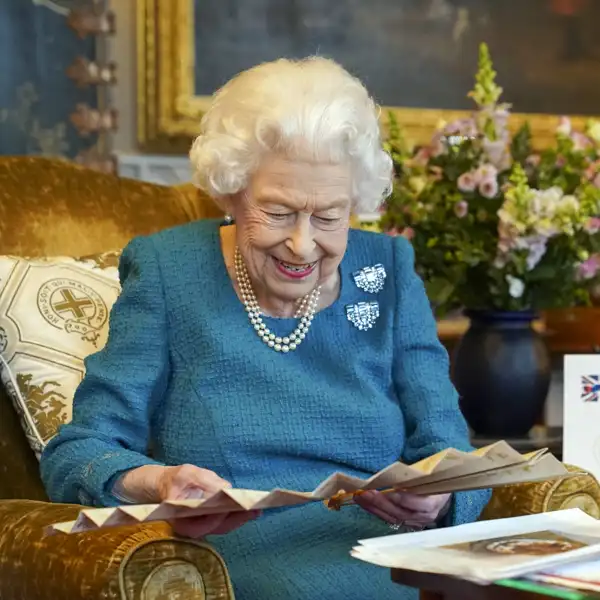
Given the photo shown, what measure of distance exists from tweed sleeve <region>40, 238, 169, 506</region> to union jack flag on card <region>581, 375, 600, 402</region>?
2.85 ft

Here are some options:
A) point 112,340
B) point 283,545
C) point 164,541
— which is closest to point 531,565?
point 164,541

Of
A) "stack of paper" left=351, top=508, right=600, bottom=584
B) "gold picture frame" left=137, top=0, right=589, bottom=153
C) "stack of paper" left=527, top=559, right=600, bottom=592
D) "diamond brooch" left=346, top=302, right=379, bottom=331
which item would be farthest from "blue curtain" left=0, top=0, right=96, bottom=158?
"stack of paper" left=527, top=559, right=600, bottom=592

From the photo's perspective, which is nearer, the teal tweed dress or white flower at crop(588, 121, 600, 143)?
the teal tweed dress

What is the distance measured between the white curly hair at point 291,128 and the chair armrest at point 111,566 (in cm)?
56

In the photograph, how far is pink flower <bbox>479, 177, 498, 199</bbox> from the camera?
87.0 inches

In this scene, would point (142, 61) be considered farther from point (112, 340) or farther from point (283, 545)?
point (283, 545)

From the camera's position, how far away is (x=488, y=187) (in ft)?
7.26

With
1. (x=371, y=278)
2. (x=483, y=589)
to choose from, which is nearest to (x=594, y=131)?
(x=371, y=278)

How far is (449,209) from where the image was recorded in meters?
2.27

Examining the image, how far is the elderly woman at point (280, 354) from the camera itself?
157 centimetres

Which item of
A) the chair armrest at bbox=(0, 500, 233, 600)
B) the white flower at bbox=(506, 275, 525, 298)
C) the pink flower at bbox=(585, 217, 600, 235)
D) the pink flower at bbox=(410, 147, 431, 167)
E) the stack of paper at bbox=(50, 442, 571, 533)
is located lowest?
the chair armrest at bbox=(0, 500, 233, 600)

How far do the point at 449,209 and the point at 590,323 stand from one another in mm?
963

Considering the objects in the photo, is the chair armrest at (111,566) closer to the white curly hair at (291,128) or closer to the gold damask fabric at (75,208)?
the white curly hair at (291,128)

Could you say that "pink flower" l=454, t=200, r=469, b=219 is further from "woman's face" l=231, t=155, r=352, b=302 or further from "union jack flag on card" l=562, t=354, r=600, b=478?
"woman's face" l=231, t=155, r=352, b=302
